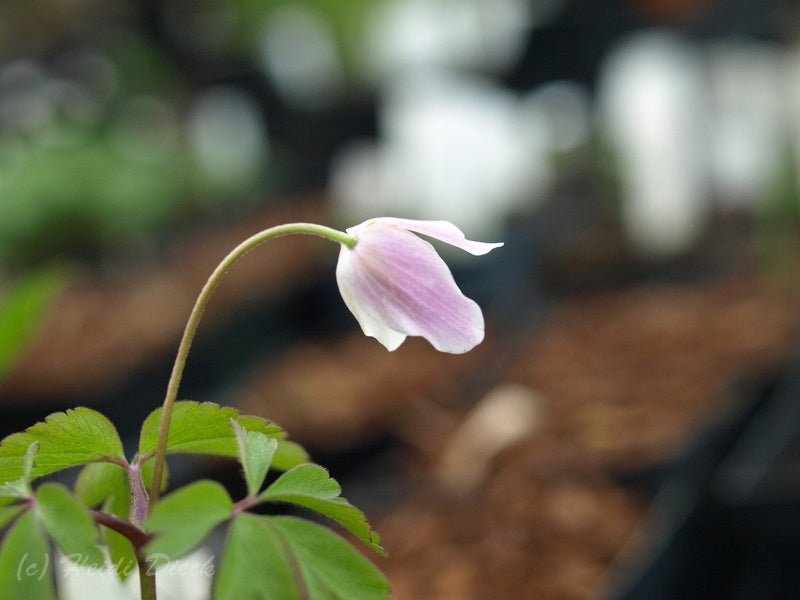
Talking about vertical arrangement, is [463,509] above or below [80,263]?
above

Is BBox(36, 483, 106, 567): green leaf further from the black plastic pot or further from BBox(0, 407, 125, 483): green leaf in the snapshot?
the black plastic pot

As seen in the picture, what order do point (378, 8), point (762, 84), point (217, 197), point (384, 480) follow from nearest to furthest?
1. point (384, 480)
2. point (217, 197)
3. point (378, 8)
4. point (762, 84)

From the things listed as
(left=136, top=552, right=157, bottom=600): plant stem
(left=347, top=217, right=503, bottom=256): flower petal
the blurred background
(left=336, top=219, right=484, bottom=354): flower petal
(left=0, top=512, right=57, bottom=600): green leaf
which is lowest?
the blurred background

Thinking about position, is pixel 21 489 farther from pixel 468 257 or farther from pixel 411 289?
pixel 468 257

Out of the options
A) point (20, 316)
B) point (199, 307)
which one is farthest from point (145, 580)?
point (20, 316)

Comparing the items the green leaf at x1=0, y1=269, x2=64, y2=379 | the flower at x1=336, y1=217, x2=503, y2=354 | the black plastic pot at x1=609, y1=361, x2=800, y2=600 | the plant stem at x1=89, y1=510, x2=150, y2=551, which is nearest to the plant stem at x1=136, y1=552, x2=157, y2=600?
the plant stem at x1=89, y1=510, x2=150, y2=551

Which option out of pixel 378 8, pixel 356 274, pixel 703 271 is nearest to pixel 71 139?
pixel 378 8

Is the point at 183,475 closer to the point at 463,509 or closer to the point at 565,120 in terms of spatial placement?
the point at 463,509
